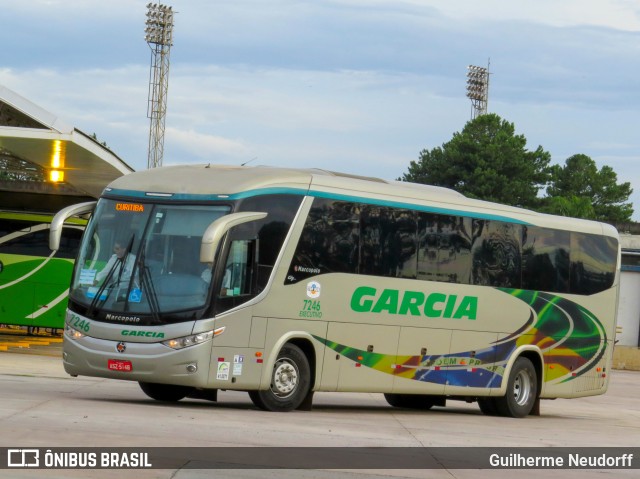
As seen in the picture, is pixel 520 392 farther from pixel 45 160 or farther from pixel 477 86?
pixel 477 86

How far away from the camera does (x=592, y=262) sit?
23094mm

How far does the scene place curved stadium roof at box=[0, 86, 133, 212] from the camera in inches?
995

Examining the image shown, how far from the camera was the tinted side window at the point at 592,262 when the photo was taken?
22.7 meters

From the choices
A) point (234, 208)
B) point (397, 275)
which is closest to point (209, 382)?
point (234, 208)

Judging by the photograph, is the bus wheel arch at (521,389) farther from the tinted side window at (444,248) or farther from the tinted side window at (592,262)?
the tinted side window at (444,248)

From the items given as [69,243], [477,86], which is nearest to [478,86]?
[477,86]

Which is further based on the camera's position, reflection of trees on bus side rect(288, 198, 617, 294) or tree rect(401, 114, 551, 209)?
tree rect(401, 114, 551, 209)

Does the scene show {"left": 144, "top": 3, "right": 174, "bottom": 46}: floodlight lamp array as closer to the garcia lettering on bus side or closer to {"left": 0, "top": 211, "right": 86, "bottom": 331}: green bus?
{"left": 0, "top": 211, "right": 86, "bottom": 331}: green bus

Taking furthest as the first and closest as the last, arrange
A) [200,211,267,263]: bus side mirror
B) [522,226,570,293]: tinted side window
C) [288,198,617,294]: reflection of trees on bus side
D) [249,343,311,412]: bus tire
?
[522,226,570,293]: tinted side window → [288,198,617,294]: reflection of trees on bus side → [249,343,311,412]: bus tire → [200,211,267,263]: bus side mirror

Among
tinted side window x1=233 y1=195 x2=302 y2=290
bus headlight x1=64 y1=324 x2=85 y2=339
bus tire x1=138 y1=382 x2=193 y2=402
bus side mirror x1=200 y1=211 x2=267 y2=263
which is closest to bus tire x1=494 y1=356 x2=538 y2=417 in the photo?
bus tire x1=138 y1=382 x2=193 y2=402

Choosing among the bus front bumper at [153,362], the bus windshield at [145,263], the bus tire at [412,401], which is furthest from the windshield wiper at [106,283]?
the bus tire at [412,401]

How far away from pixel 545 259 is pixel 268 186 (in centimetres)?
658

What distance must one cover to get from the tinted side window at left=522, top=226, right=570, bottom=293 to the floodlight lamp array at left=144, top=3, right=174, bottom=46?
6557cm

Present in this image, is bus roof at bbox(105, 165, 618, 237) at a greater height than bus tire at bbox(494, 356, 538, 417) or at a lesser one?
greater
